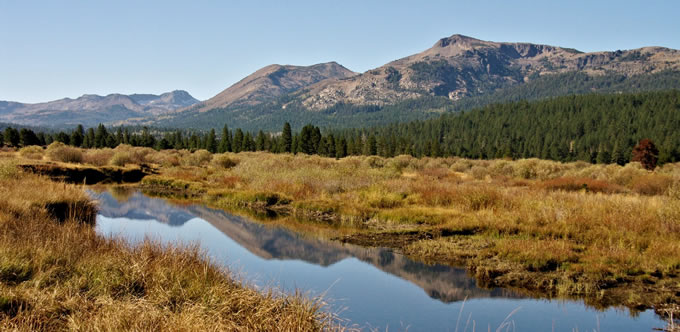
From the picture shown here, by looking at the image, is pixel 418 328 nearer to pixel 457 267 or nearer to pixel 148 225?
pixel 457 267

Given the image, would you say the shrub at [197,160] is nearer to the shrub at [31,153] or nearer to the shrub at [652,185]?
the shrub at [31,153]

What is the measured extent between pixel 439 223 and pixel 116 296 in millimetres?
15170

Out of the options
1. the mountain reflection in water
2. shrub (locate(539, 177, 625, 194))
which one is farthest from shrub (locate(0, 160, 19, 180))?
shrub (locate(539, 177, 625, 194))

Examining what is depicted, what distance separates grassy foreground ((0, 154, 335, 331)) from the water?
1.51 meters

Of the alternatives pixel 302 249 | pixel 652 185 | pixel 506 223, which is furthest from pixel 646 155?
pixel 302 249

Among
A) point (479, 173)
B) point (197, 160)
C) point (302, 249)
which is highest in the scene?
point (197, 160)

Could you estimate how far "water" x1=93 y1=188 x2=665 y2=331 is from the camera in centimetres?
1063

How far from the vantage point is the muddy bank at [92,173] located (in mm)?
36222

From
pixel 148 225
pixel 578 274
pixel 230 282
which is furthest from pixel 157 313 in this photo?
pixel 148 225

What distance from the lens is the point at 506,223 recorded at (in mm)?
18734

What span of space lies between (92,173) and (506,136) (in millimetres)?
131242

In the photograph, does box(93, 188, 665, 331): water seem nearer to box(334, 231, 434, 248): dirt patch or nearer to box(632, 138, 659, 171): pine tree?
box(334, 231, 434, 248): dirt patch

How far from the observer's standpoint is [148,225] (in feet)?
73.5

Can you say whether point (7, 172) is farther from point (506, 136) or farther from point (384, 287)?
point (506, 136)
